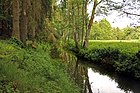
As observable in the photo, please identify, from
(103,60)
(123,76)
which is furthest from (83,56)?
(123,76)

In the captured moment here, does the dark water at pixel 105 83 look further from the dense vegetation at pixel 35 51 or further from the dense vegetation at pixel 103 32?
the dense vegetation at pixel 103 32

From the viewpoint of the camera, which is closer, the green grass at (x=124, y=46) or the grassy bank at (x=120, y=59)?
the grassy bank at (x=120, y=59)

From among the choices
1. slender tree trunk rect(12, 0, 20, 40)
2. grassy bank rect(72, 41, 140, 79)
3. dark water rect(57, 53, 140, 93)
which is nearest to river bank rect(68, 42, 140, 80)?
grassy bank rect(72, 41, 140, 79)

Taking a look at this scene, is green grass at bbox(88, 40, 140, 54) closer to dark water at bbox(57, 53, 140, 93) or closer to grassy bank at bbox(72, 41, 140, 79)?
grassy bank at bbox(72, 41, 140, 79)

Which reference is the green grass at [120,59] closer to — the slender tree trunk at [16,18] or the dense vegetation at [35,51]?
the dense vegetation at [35,51]

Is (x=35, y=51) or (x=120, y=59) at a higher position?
(x=35, y=51)

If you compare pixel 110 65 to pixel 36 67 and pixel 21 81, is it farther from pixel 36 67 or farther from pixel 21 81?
pixel 21 81

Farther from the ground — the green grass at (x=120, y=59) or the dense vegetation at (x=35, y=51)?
Answer: the dense vegetation at (x=35, y=51)

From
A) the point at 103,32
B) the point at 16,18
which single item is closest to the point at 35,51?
the point at 16,18

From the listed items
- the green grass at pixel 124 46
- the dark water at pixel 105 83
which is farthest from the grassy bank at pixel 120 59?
the dark water at pixel 105 83

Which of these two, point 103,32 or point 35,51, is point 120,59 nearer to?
point 35,51

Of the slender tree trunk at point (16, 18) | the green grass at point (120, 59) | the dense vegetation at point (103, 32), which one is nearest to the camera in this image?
the slender tree trunk at point (16, 18)

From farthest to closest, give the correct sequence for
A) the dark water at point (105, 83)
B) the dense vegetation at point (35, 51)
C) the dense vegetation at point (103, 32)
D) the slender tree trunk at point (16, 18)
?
the dense vegetation at point (103, 32)
the slender tree trunk at point (16, 18)
the dark water at point (105, 83)
the dense vegetation at point (35, 51)

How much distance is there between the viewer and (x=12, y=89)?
275 inches
